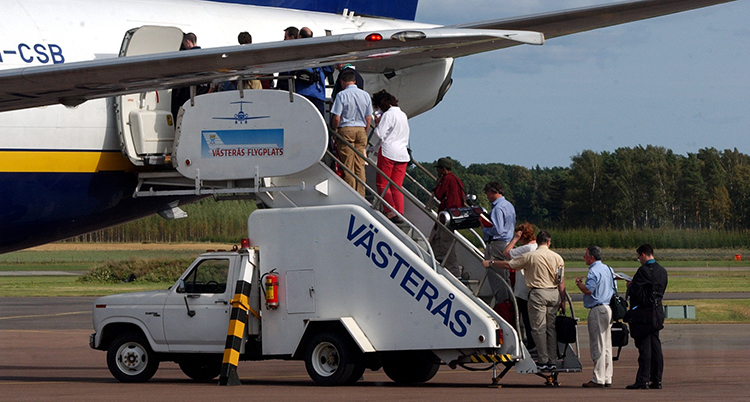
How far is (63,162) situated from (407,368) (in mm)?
5536

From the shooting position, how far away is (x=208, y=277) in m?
14.9

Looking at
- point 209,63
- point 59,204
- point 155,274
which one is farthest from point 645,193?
point 209,63

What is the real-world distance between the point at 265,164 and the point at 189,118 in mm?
1251

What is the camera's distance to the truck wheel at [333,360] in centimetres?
1380

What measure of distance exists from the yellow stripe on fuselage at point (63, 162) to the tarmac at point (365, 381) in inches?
116

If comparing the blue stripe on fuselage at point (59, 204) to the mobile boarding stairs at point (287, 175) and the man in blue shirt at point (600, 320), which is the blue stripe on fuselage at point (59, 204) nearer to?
the mobile boarding stairs at point (287, 175)

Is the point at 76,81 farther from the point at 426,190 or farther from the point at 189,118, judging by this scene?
the point at 426,190

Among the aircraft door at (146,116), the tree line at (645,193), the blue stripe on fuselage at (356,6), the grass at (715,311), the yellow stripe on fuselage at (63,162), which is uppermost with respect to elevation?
the blue stripe on fuselage at (356,6)

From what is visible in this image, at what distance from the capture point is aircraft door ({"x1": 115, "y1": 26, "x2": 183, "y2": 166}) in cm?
1442

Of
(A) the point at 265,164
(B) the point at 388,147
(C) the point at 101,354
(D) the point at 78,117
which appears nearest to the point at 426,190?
(B) the point at 388,147

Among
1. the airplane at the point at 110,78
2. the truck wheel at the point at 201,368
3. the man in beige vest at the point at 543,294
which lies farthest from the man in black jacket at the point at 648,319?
the truck wheel at the point at 201,368

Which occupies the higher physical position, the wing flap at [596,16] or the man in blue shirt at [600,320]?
the wing flap at [596,16]

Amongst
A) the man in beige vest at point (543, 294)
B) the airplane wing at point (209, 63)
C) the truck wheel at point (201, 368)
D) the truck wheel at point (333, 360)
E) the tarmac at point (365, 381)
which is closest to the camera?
the airplane wing at point (209, 63)

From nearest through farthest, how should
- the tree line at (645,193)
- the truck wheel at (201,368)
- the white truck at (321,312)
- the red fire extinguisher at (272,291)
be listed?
the white truck at (321,312)
the red fire extinguisher at (272,291)
the truck wheel at (201,368)
the tree line at (645,193)
